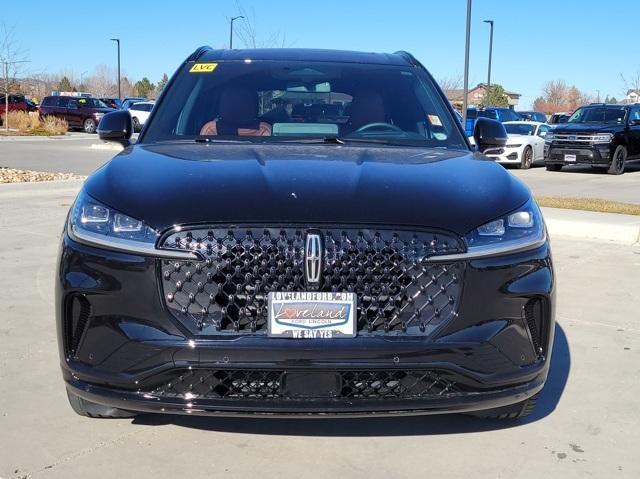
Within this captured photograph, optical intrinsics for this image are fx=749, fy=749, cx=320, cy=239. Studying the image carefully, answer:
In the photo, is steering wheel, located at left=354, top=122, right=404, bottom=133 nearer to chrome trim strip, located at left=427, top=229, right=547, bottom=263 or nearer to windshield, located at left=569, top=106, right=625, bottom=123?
chrome trim strip, located at left=427, top=229, right=547, bottom=263

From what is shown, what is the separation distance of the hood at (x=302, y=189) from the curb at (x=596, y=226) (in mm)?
5661

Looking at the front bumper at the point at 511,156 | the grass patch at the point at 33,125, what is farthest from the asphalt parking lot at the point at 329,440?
the grass patch at the point at 33,125

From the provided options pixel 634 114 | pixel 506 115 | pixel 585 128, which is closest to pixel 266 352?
pixel 585 128

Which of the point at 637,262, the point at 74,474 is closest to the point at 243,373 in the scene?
the point at 74,474

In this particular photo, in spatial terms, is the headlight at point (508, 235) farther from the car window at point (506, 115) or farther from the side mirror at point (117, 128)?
the car window at point (506, 115)

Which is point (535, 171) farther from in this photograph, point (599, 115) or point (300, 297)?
point (300, 297)

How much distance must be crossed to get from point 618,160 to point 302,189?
60.9 feet

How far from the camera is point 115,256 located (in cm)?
275

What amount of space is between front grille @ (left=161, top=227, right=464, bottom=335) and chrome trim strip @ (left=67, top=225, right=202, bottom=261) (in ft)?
0.08

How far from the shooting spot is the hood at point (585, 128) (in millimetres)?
19520

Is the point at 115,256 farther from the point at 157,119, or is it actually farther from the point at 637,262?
the point at 637,262

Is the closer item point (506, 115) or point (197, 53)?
point (197, 53)

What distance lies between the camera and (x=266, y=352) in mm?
2648

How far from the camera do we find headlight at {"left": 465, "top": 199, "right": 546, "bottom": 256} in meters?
2.82
